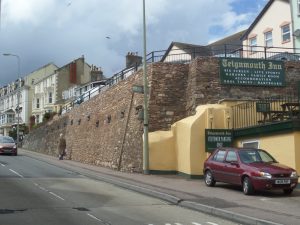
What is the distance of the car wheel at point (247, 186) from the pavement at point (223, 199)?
0.17 metres

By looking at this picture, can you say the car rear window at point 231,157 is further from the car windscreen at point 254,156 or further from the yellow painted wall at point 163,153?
the yellow painted wall at point 163,153

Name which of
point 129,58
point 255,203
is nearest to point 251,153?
point 255,203

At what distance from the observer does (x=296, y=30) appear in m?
37.9

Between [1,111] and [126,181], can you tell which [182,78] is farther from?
[1,111]

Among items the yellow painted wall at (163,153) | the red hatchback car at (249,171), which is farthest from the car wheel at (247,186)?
the yellow painted wall at (163,153)

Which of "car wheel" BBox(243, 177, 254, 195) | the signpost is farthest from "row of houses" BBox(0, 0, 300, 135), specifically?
"car wheel" BBox(243, 177, 254, 195)

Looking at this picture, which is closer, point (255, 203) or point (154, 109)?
point (255, 203)

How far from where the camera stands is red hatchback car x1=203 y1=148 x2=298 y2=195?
16.0 meters

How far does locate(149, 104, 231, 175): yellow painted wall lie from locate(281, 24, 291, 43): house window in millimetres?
18267

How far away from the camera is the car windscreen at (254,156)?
682 inches

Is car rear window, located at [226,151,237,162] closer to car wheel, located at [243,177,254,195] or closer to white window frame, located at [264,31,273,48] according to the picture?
car wheel, located at [243,177,254,195]

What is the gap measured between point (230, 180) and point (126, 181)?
4698mm

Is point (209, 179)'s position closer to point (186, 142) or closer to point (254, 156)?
point (254, 156)

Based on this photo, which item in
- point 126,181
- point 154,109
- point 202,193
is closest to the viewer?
point 202,193
